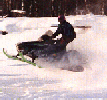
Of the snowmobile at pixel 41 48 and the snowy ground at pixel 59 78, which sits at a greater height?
the snowmobile at pixel 41 48

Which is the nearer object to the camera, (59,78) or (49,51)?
(59,78)

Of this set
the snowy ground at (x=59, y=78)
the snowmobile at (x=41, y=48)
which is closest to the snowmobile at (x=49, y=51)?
the snowmobile at (x=41, y=48)

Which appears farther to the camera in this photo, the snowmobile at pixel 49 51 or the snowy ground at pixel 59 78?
the snowmobile at pixel 49 51

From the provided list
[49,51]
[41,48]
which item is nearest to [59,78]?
[49,51]

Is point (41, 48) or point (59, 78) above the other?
point (41, 48)

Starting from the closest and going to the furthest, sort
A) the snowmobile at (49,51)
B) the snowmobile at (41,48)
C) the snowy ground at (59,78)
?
the snowy ground at (59,78) < the snowmobile at (49,51) < the snowmobile at (41,48)

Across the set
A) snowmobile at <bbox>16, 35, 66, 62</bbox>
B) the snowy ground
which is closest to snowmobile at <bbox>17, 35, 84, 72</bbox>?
snowmobile at <bbox>16, 35, 66, 62</bbox>

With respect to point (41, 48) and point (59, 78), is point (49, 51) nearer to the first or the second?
point (41, 48)

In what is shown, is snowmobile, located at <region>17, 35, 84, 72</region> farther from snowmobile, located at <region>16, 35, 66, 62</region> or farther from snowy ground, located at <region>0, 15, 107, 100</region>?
snowy ground, located at <region>0, 15, 107, 100</region>

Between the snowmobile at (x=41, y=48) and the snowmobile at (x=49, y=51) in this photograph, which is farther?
the snowmobile at (x=41, y=48)

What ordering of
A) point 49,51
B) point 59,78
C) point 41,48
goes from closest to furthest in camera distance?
point 59,78 → point 49,51 → point 41,48

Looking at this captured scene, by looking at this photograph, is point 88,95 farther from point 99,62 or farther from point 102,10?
point 102,10

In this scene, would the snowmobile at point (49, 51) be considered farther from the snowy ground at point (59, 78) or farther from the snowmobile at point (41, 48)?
the snowy ground at point (59, 78)

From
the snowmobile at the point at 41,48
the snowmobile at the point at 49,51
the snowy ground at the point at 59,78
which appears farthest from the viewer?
the snowmobile at the point at 41,48
